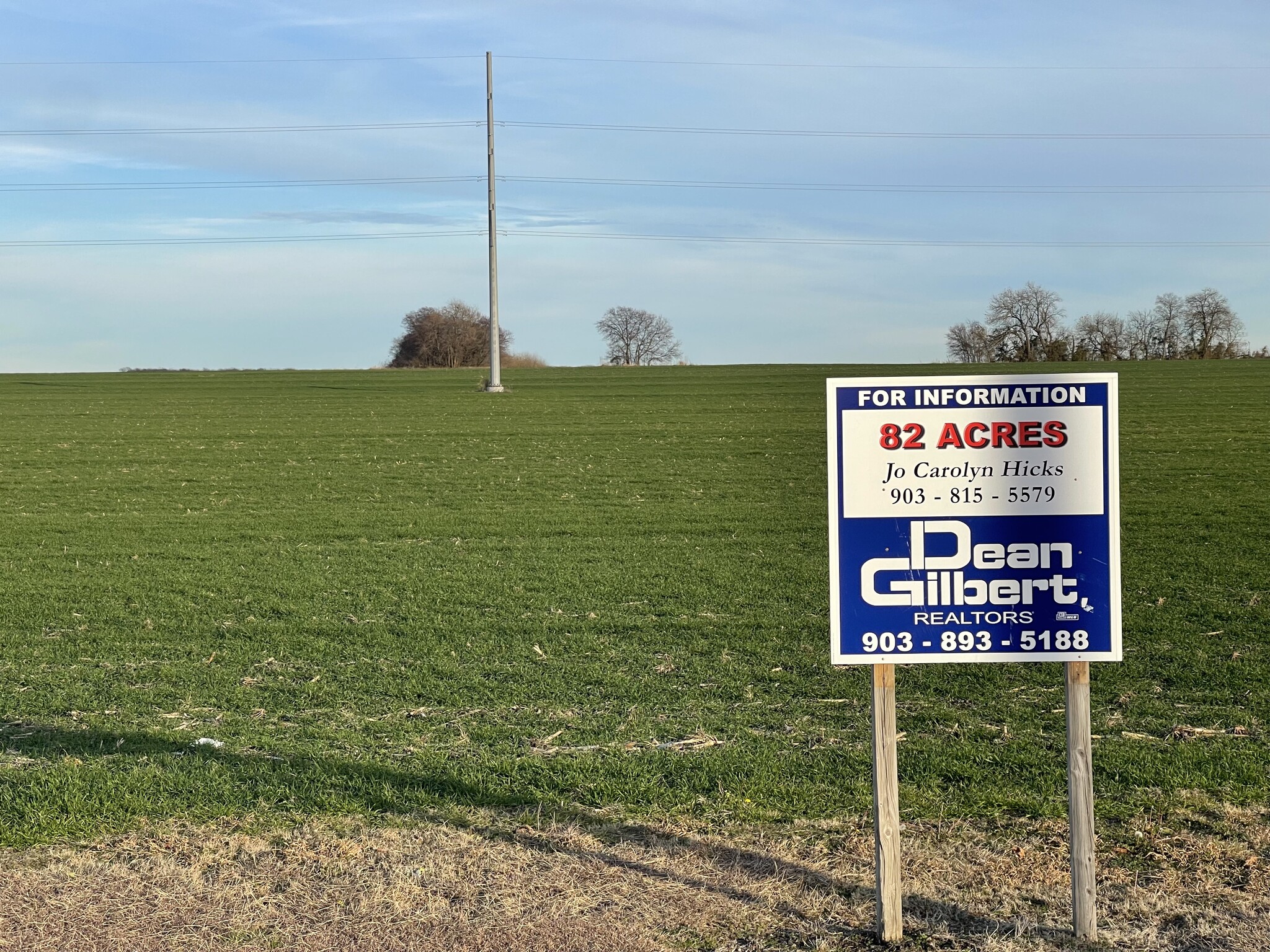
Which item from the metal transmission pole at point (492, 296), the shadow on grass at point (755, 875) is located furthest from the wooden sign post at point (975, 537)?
the metal transmission pole at point (492, 296)

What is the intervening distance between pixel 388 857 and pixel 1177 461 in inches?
695

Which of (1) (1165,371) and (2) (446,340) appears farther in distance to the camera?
(2) (446,340)

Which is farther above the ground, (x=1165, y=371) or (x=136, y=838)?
(x=1165, y=371)

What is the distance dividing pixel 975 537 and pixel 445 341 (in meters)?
86.3

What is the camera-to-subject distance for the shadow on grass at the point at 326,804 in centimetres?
419

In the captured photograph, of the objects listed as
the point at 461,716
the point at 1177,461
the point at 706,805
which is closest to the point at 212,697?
the point at 461,716

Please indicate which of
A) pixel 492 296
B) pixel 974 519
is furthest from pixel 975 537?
pixel 492 296

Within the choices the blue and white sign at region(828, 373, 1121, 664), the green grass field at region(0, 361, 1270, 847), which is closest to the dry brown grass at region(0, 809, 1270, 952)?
the green grass field at region(0, 361, 1270, 847)

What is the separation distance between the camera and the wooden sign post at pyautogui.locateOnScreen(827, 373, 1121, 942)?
152 inches

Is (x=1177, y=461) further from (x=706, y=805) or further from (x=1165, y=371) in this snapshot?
(x=1165, y=371)

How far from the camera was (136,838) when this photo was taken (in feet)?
15.2

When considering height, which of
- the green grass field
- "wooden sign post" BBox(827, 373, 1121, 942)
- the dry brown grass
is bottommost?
the dry brown grass

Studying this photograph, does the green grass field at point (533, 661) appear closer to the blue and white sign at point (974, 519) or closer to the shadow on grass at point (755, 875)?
the shadow on grass at point (755, 875)

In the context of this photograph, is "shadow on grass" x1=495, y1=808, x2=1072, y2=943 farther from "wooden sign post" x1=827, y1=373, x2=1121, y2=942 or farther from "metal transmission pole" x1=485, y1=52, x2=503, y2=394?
"metal transmission pole" x1=485, y1=52, x2=503, y2=394
